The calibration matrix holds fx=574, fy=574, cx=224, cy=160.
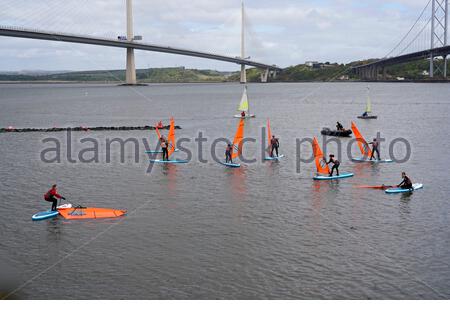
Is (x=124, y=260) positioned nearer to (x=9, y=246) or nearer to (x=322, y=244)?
(x=9, y=246)

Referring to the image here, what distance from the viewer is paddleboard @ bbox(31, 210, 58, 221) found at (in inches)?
988

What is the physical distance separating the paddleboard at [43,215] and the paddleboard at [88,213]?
0.33 metres

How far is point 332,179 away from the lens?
3347 centimetres

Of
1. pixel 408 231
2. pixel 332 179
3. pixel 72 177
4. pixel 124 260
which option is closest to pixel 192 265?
pixel 124 260

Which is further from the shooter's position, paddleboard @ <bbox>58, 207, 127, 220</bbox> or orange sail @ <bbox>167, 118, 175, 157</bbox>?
orange sail @ <bbox>167, 118, 175, 157</bbox>

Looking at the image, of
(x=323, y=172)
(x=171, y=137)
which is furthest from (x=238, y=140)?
(x=323, y=172)

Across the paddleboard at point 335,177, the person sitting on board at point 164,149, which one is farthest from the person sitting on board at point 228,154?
the paddleboard at point 335,177

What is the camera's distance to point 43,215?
83.0 ft

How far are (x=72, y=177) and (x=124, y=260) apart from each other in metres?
16.6

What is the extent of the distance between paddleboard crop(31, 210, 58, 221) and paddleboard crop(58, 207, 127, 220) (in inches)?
13.0

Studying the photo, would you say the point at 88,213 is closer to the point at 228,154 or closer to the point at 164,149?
the point at 228,154

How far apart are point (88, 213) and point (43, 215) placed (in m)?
1.94

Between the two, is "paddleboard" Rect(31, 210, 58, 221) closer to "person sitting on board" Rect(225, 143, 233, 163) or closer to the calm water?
the calm water

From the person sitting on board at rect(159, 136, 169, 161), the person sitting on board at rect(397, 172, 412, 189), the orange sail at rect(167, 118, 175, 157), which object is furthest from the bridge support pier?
the person sitting on board at rect(397, 172, 412, 189)
